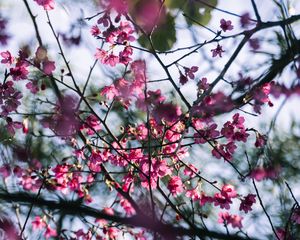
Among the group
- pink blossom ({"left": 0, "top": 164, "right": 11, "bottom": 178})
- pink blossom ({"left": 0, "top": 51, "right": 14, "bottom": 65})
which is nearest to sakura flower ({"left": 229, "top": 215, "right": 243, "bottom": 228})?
pink blossom ({"left": 0, "top": 164, "right": 11, "bottom": 178})

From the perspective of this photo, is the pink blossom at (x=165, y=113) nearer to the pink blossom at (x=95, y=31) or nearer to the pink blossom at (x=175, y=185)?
the pink blossom at (x=175, y=185)

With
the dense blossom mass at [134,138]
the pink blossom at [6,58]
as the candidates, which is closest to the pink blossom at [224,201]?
the dense blossom mass at [134,138]

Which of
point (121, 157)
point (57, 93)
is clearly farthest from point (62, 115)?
point (121, 157)

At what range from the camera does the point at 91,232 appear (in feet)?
7.66

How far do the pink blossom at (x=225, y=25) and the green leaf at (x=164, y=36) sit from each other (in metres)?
0.26

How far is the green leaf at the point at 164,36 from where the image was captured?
2188 mm

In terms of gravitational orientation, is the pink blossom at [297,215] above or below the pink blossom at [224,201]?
below

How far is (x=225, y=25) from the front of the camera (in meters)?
2.02

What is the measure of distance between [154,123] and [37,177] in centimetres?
68

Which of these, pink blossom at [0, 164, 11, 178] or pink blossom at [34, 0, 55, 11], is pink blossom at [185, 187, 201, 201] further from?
pink blossom at [34, 0, 55, 11]

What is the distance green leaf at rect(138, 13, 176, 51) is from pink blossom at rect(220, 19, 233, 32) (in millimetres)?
258

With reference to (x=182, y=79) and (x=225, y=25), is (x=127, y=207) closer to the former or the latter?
(x=182, y=79)

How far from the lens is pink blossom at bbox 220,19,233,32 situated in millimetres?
2021

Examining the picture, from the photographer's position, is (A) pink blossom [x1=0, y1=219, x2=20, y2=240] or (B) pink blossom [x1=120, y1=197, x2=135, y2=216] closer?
(A) pink blossom [x1=0, y1=219, x2=20, y2=240]
